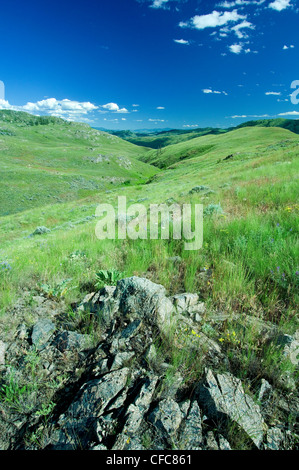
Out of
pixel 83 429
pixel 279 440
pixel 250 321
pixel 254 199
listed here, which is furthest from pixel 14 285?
pixel 254 199

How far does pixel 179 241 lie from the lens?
15.3ft

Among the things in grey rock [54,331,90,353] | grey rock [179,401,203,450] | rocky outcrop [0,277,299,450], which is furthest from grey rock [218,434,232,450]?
grey rock [54,331,90,353]

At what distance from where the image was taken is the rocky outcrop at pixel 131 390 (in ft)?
5.10

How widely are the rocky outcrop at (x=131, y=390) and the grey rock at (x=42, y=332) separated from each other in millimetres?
12

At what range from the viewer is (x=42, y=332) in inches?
96.7

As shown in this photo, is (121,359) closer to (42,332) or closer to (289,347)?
(42,332)

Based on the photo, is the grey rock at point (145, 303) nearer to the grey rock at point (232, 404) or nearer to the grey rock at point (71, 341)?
the grey rock at point (71, 341)

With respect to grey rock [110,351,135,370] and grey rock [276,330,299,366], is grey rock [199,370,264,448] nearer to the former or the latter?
grey rock [276,330,299,366]

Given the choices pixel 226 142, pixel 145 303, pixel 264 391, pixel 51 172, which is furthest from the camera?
pixel 226 142

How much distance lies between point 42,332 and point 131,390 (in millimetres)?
1259

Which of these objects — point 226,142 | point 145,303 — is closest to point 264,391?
point 145,303

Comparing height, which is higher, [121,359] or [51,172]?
[51,172]

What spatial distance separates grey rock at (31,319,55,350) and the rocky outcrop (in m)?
0.01
